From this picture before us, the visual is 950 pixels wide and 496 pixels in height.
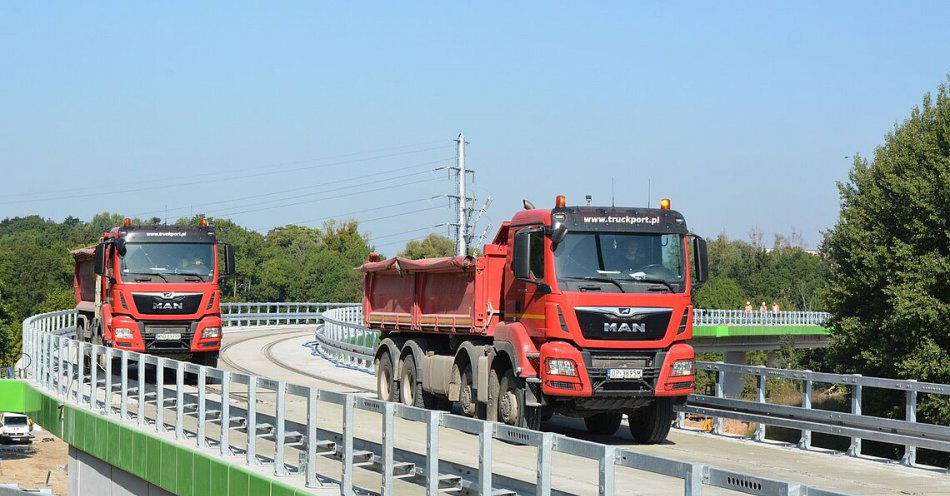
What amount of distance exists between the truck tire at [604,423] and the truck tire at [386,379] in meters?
3.95

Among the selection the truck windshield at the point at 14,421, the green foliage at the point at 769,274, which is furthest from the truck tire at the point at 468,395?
the green foliage at the point at 769,274

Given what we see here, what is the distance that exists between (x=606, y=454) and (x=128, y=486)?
1108 cm

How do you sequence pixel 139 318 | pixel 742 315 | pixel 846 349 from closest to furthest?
pixel 139 318 → pixel 846 349 → pixel 742 315

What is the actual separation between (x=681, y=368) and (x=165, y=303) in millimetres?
13066

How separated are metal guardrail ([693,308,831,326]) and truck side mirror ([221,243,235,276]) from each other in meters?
57.6

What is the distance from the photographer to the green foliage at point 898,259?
121 ft

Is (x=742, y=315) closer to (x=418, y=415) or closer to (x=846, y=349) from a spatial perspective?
(x=846, y=349)

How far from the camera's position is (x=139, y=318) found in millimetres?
26281

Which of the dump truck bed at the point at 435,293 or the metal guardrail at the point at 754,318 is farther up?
the dump truck bed at the point at 435,293

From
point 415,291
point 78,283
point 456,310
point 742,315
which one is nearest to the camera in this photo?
point 456,310

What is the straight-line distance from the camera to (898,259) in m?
39.1

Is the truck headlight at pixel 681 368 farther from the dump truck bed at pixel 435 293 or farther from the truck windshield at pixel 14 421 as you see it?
the truck windshield at pixel 14 421

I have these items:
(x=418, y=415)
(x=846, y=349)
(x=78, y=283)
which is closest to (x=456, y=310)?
(x=418, y=415)

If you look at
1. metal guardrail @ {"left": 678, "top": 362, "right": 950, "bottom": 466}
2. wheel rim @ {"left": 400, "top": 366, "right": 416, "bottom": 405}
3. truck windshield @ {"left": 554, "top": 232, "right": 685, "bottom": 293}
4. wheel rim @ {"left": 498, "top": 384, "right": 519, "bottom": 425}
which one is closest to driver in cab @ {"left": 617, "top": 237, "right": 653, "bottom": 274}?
truck windshield @ {"left": 554, "top": 232, "right": 685, "bottom": 293}
